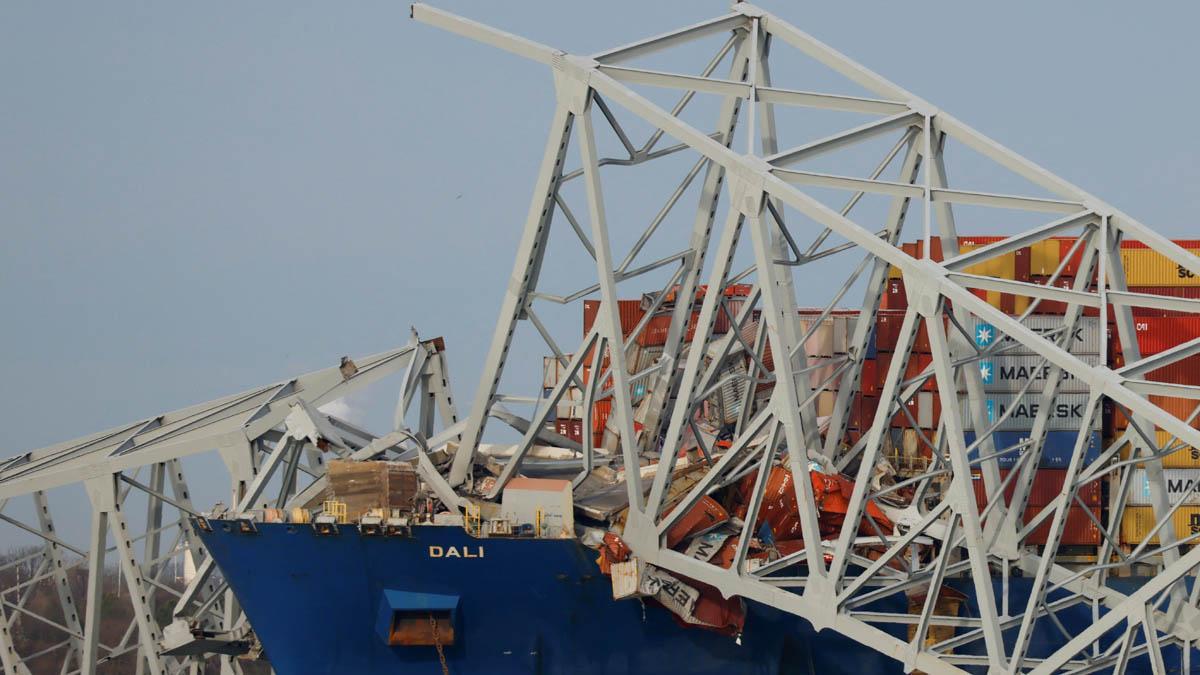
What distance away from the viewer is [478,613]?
50844 millimetres

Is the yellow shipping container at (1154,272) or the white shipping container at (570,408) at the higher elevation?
the yellow shipping container at (1154,272)

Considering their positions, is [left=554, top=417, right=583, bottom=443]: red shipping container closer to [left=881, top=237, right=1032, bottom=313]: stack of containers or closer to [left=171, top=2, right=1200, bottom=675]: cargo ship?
[left=171, top=2, right=1200, bottom=675]: cargo ship

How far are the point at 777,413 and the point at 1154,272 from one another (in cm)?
2066

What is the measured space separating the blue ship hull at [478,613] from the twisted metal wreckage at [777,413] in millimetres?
1861

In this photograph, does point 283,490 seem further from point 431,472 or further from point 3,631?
point 3,631

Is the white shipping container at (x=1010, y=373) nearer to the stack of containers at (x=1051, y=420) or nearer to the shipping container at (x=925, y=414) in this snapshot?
the stack of containers at (x=1051, y=420)

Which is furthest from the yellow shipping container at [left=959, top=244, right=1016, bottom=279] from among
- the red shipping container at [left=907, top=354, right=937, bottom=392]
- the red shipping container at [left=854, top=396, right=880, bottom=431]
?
the red shipping container at [left=854, top=396, right=880, bottom=431]

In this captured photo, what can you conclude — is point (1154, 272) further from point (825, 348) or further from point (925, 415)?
point (825, 348)

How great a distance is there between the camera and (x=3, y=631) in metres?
62.9

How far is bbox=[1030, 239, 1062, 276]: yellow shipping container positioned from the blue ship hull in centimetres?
1653

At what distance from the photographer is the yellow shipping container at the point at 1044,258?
62.2 metres

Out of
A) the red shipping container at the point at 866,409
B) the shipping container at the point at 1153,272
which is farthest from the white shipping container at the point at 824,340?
the shipping container at the point at 1153,272

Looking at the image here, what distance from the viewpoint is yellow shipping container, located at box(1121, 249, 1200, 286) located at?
61125mm

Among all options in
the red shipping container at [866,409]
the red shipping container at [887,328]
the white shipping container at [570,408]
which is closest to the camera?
the red shipping container at [866,409]
